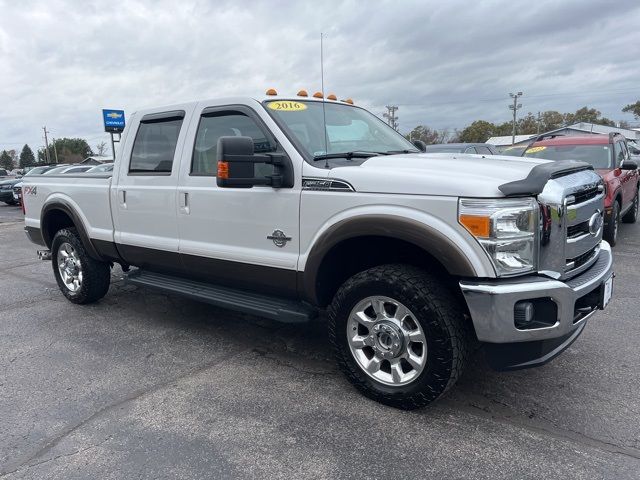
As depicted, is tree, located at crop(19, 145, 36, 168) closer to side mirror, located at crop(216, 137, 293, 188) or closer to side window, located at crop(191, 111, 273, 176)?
side window, located at crop(191, 111, 273, 176)

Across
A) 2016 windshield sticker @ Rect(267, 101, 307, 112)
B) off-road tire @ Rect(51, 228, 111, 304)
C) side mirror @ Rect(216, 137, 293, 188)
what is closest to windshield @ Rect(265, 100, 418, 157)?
2016 windshield sticker @ Rect(267, 101, 307, 112)

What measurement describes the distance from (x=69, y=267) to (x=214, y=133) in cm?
276

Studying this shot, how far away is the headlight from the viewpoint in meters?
2.69

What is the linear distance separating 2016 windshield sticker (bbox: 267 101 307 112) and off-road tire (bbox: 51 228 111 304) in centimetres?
285

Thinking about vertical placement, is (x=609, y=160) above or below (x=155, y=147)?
below

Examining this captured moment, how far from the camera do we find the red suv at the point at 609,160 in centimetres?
753

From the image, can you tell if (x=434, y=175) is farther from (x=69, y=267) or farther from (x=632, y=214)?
(x=632, y=214)

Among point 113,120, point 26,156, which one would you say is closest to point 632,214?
point 113,120

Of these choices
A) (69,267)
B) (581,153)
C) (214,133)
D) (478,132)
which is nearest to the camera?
(214,133)

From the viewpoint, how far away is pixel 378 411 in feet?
10.4

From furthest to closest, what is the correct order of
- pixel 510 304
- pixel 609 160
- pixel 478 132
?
pixel 478 132, pixel 609 160, pixel 510 304

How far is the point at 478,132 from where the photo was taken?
75.9 meters

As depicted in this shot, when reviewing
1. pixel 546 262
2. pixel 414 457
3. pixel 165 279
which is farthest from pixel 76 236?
pixel 546 262

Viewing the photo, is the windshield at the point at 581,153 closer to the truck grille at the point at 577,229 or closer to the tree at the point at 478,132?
the truck grille at the point at 577,229
